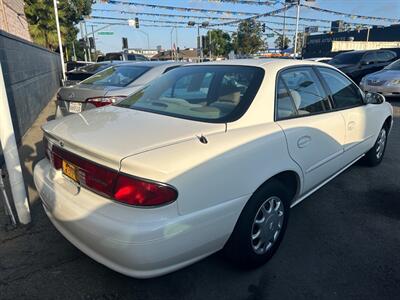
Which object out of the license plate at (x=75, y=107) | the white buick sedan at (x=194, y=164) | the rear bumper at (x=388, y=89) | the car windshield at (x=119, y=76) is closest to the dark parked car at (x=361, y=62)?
the rear bumper at (x=388, y=89)

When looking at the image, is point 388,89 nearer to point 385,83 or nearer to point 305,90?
point 385,83

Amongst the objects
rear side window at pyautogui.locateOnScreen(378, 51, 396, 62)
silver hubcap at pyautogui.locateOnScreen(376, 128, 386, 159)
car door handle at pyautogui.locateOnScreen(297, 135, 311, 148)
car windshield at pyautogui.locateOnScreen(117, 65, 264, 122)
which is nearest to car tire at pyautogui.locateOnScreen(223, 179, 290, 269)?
Answer: car door handle at pyautogui.locateOnScreen(297, 135, 311, 148)

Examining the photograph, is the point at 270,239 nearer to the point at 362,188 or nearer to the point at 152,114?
the point at 152,114

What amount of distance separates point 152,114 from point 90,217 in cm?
102

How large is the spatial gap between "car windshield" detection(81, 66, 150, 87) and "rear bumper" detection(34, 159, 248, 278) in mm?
3556

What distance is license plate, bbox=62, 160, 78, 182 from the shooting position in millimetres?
2239

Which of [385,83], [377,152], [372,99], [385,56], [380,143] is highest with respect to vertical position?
[385,56]

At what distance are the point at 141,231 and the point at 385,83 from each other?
11.1 m

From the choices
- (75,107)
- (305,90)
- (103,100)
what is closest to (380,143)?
(305,90)

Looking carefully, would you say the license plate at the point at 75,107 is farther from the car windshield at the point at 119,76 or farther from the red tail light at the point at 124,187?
the red tail light at the point at 124,187

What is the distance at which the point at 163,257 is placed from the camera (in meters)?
1.93

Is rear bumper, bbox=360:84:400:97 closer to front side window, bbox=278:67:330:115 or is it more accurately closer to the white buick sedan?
the white buick sedan

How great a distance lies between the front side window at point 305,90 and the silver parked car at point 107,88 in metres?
2.75

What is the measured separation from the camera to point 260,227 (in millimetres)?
2529
